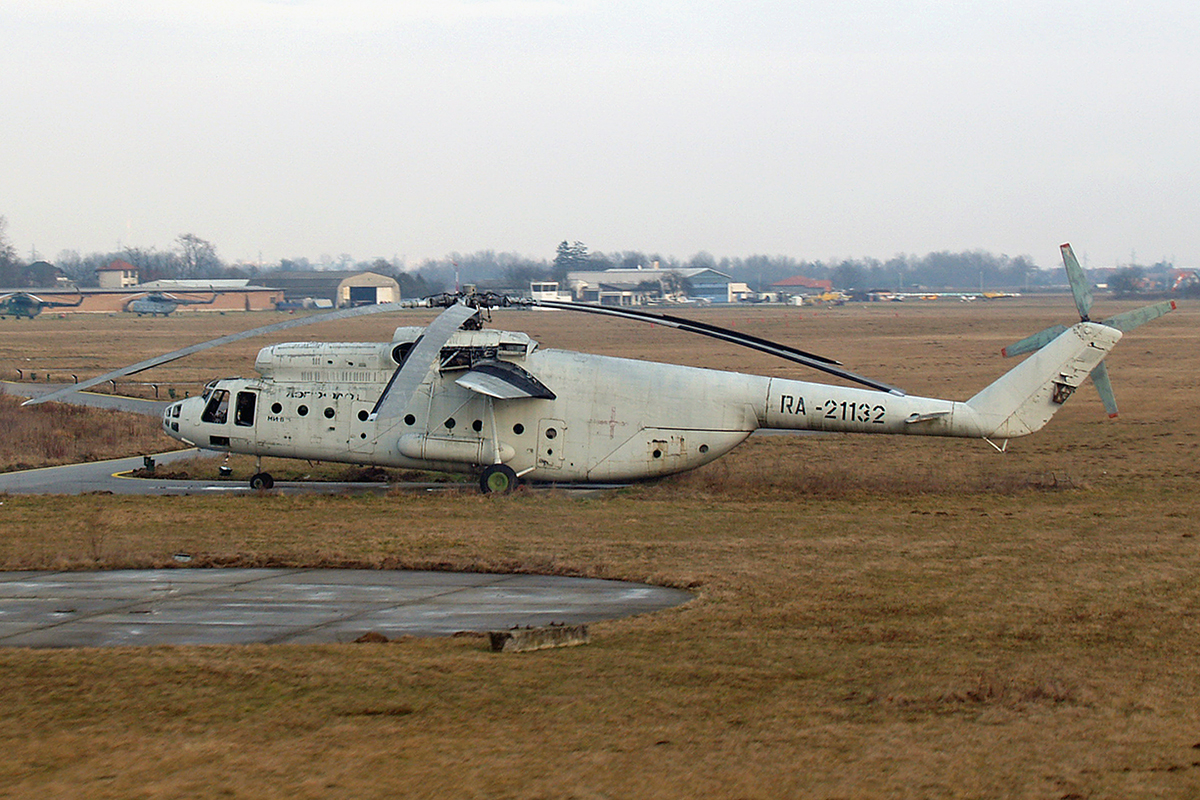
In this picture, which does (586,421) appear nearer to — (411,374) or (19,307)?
(411,374)

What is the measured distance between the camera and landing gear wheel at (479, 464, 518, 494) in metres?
24.8

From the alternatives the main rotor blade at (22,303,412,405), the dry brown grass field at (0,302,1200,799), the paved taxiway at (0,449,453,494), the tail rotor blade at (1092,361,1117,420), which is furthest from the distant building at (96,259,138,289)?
the tail rotor blade at (1092,361,1117,420)

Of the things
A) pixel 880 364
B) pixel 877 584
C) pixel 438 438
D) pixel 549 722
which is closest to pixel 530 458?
pixel 438 438

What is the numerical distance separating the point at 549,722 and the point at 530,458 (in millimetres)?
15375

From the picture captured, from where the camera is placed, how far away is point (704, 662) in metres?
11.9

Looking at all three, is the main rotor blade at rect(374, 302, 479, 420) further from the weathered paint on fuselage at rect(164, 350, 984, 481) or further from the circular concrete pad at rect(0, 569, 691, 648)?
the weathered paint on fuselage at rect(164, 350, 984, 481)

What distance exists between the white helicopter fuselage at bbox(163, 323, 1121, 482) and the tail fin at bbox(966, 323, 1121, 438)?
30 mm

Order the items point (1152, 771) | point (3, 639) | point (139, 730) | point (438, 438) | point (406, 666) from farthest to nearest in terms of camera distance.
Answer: point (438, 438), point (3, 639), point (406, 666), point (139, 730), point (1152, 771)

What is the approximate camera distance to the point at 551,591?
16172mm

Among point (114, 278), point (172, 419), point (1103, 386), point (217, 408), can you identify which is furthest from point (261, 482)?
point (114, 278)

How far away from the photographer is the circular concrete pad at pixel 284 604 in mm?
13711

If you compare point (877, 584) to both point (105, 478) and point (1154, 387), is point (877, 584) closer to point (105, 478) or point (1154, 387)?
point (105, 478)

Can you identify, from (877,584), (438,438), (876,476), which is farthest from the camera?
(876,476)

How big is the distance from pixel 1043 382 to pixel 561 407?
10459mm
